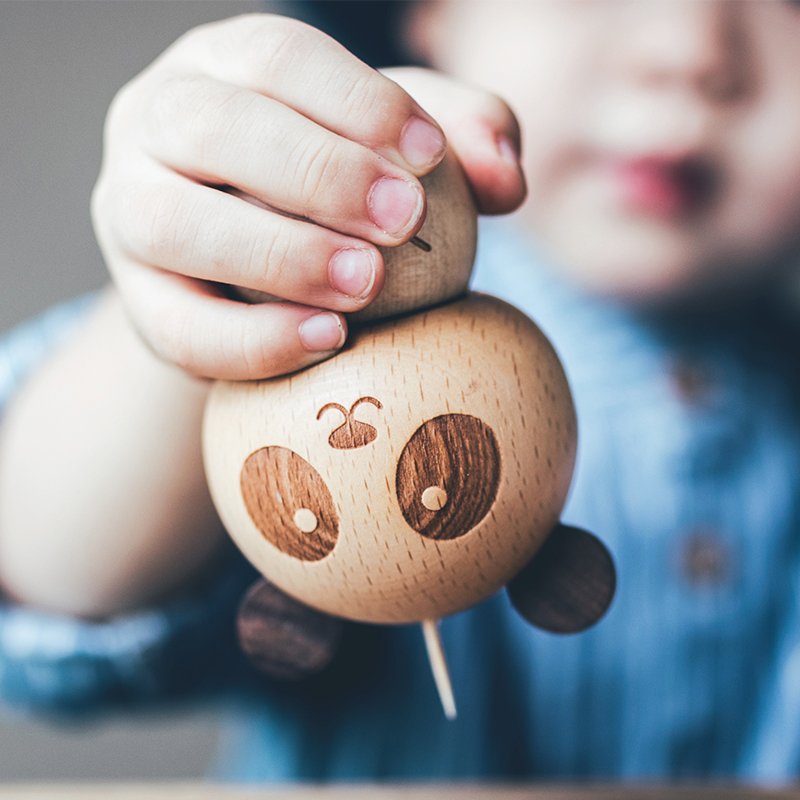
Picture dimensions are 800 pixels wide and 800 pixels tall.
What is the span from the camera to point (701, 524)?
47cm

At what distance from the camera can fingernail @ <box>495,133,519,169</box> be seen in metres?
0.18

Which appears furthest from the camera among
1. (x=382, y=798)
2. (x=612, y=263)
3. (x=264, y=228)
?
(x=612, y=263)

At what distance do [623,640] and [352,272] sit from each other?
0.35 metres

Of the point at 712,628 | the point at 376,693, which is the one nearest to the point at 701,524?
the point at 712,628

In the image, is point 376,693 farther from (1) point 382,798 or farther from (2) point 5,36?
(2) point 5,36

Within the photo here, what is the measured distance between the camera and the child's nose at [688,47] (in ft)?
1.23

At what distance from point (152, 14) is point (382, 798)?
331mm

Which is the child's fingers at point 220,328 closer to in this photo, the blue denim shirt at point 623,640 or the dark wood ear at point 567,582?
the dark wood ear at point 567,582

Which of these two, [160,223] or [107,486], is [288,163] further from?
[107,486]

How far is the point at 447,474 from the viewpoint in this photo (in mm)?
166

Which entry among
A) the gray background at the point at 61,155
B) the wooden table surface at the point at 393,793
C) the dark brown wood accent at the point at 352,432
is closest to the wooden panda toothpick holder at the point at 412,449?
the dark brown wood accent at the point at 352,432

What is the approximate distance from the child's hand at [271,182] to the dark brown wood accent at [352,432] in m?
0.01

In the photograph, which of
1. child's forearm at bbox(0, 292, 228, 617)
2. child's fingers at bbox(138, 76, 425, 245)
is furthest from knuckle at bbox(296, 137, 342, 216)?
child's forearm at bbox(0, 292, 228, 617)

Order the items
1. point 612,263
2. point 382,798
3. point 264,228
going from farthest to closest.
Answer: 1. point 612,263
2. point 382,798
3. point 264,228
